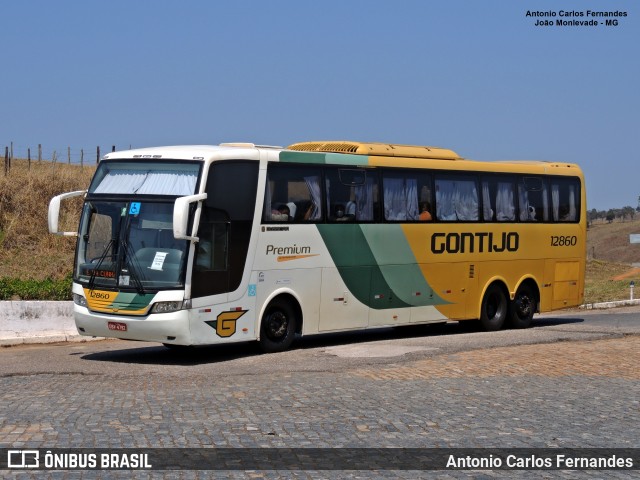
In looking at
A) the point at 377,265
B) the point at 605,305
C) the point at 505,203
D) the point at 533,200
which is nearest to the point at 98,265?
the point at 377,265

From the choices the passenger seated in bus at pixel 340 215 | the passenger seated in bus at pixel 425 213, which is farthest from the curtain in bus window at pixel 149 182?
the passenger seated in bus at pixel 425 213

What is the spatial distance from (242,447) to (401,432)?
5.77 feet

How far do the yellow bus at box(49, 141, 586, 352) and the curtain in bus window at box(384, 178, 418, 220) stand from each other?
0.03m

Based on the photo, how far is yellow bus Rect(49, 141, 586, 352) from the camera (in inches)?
682

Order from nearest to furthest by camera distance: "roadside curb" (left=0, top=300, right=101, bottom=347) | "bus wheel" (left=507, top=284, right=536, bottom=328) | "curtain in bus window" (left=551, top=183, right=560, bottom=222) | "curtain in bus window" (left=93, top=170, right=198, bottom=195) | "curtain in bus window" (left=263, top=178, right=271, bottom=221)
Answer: "curtain in bus window" (left=93, top=170, right=198, bottom=195), "curtain in bus window" (left=263, top=178, right=271, bottom=221), "roadside curb" (left=0, top=300, right=101, bottom=347), "bus wheel" (left=507, top=284, right=536, bottom=328), "curtain in bus window" (left=551, top=183, right=560, bottom=222)

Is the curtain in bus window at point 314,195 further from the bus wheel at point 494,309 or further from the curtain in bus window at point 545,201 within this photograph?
the curtain in bus window at point 545,201

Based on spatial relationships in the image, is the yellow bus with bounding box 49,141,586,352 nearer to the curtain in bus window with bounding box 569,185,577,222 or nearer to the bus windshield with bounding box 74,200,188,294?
the bus windshield with bounding box 74,200,188,294

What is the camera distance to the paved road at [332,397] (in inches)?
418

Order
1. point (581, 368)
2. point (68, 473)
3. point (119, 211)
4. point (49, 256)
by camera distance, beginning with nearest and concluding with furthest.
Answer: point (68, 473) < point (581, 368) < point (119, 211) < point (49, 256)

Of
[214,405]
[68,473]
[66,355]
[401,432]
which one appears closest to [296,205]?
[66,355]

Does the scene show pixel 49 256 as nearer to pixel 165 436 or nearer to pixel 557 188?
pixel 557 188

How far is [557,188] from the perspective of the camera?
25266mm

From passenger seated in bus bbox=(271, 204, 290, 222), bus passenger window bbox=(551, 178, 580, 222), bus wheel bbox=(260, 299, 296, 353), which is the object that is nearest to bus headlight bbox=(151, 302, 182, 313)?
bus wheel bbox=(260, 299, 296, 353)

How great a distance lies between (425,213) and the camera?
2195cm
